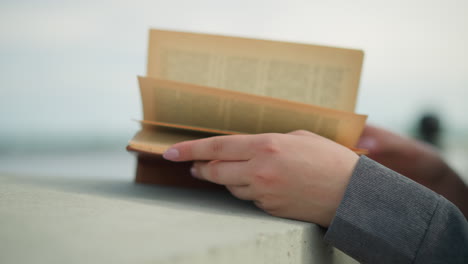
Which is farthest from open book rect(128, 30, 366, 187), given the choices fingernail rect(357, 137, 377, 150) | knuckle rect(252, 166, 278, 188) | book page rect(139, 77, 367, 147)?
fingernail rect(357, 137, 377, 150)

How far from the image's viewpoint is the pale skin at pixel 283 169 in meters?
0.45

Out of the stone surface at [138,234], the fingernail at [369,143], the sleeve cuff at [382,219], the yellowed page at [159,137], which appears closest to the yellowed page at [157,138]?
the yellowed page at [159,137]

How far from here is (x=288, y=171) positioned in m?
0.46

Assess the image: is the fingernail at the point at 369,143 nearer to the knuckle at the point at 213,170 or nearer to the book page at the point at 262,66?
the book page at the point at 262,66

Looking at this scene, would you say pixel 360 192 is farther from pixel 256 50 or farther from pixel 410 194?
pixel 256 50

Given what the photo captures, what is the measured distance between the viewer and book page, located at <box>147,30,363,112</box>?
64 cm

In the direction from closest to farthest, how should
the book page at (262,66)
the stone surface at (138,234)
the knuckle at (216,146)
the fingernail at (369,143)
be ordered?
the stone surface at (138,234) < the knuckle at (216,146) < the book page at (262,66) < the fingernail at (369,143)

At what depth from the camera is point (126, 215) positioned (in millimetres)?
344

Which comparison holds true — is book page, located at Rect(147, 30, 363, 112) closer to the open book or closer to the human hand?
the open book

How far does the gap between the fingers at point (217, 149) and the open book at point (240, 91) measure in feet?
0.09

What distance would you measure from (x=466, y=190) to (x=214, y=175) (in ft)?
2.26

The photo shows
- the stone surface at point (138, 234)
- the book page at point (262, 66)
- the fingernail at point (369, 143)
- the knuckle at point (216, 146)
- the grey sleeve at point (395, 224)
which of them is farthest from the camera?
the fingernail at point (369, 143)

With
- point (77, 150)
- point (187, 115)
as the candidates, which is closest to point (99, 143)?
point (77, 150)

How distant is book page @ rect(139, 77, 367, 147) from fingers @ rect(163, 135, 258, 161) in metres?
0.09
